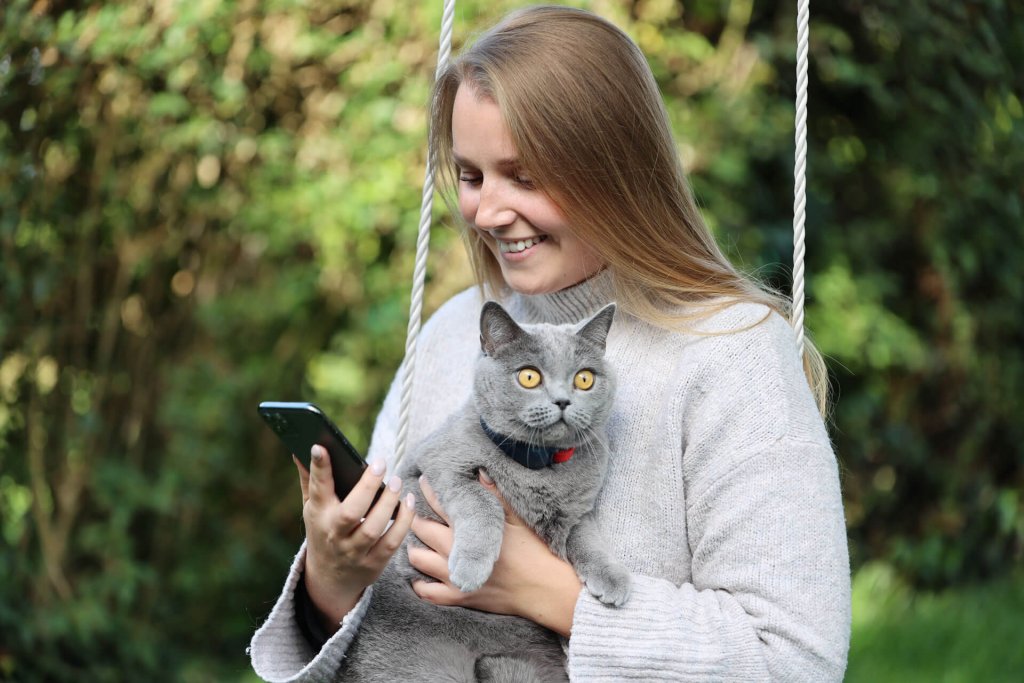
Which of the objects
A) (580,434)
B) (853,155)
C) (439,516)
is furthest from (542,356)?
(853,155)

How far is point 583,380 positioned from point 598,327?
8cm

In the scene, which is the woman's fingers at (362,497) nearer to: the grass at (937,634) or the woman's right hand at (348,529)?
the woman's right hand at (348,529)

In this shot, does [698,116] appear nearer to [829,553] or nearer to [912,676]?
[912,676]

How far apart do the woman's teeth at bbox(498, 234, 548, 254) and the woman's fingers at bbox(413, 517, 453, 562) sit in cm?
38

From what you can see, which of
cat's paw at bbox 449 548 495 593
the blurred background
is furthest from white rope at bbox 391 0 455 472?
the blurred background

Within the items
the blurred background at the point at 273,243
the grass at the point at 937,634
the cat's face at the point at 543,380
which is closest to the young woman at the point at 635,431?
the cat's face at the point at 543,380

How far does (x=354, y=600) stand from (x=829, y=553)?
23.4 inches

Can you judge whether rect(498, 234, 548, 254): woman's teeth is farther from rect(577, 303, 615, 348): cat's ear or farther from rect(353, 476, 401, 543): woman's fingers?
rect(353, 476, 401, 543): woman's fingers

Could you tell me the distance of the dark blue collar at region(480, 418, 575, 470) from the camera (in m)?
1.32

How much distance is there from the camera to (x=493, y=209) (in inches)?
55.8

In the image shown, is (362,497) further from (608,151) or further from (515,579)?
(608,151)

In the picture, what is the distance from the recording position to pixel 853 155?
12.7 ft

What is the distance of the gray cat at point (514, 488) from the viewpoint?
1.28 metres

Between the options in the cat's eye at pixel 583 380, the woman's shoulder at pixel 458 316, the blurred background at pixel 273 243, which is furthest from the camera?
the blurred background at pixel 273 243
